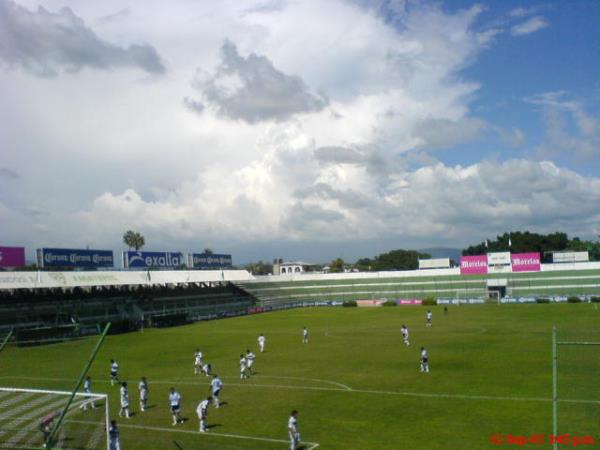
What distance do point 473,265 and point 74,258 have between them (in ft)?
248

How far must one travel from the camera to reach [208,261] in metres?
107

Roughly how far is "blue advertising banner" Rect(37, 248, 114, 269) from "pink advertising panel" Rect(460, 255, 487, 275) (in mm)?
68836

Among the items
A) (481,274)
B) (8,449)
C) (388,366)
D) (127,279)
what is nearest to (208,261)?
(127,279)

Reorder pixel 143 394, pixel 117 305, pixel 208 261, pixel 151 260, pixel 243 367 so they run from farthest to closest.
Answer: pixel 208 261
pixel 151 260
pixel 117 305
pixel 243 367
pixel 143 394

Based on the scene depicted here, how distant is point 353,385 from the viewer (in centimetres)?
3145

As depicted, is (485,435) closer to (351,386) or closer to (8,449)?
(351,386)

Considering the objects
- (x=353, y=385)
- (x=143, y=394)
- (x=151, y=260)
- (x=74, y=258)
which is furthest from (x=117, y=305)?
(x=353, y=385)

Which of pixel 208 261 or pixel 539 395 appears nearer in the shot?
pixel 539 395

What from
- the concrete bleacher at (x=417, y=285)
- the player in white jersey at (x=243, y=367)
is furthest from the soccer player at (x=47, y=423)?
the concrete bleacher at (x=417, y=285)

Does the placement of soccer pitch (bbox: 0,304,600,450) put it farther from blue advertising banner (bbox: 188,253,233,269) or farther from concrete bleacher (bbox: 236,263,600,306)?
concrete bleacher (bbox: 236,263,600,306)

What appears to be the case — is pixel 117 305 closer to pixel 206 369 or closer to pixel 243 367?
pixel 206 369

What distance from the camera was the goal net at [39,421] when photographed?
15727 mm

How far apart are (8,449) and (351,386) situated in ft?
63.2

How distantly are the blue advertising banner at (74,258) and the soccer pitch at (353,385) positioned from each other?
19.6 meters
